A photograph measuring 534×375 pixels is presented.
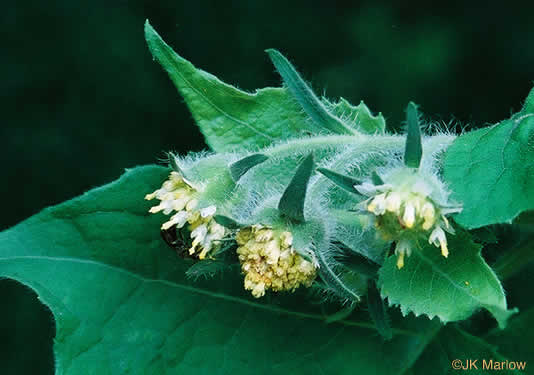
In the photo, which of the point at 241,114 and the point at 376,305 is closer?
the point at 376,305

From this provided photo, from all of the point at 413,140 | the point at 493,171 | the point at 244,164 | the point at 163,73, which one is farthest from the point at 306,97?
the point at 163,73

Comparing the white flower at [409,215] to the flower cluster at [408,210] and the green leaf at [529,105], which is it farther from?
the green leaf at [529,105]

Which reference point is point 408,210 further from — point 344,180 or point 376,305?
point 376,305

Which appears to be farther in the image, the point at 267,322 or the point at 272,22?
the point at 272,22

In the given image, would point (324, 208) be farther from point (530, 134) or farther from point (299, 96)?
point (530, 134)

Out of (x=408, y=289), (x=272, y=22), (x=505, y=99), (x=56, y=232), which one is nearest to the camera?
(x=408, y=289)

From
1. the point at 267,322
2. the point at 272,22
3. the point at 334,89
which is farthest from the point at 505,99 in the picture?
the point at 267,322
